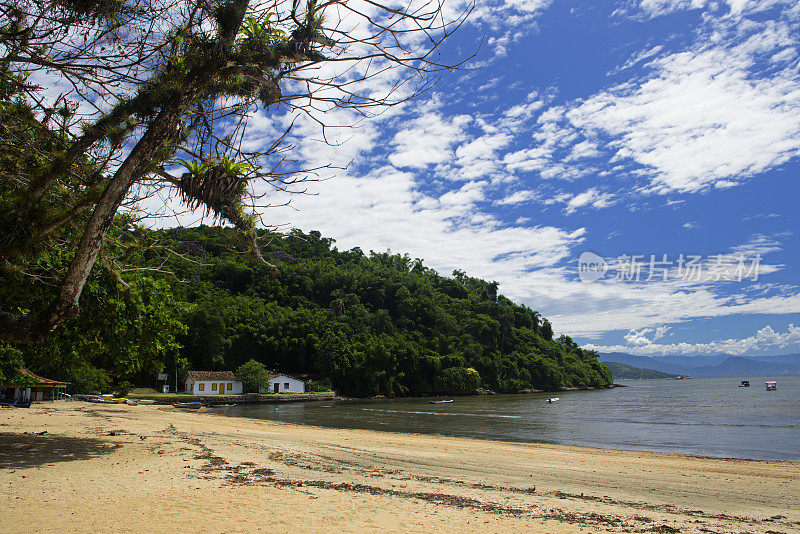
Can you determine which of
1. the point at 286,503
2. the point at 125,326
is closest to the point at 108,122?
the point at 286,503

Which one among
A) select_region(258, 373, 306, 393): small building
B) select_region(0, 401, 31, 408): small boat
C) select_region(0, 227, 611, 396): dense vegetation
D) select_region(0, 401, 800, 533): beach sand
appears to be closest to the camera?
A: select_region(0, 401, 800, 533): beach sand

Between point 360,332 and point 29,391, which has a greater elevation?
point 360,332

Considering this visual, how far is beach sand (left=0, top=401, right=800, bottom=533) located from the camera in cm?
527

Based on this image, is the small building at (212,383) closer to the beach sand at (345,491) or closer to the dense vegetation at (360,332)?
the dense vegetation at (360,332)

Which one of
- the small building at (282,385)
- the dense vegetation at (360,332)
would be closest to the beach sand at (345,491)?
the dense vegetation at (360,332)

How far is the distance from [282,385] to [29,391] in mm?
33460

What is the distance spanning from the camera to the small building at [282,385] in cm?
5728

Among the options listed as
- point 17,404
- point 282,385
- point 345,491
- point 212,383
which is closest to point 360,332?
point 282,385

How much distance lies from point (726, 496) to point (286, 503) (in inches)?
386

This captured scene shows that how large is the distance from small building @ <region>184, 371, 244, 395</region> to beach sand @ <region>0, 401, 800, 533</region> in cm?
4047

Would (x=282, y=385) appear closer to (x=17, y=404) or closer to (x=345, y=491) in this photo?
(x=17, y=404)

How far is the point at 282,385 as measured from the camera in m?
58.6

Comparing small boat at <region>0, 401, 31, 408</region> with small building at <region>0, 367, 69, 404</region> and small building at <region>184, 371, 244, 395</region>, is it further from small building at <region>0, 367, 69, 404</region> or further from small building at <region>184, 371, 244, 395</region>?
small building at <region>184, 371, 244, 395</region>

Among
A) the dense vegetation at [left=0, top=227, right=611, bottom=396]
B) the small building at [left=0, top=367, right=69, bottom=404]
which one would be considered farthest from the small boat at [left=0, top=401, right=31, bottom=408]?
the dense vegetation at [left=0, top=227, right=611, bottom=396]
